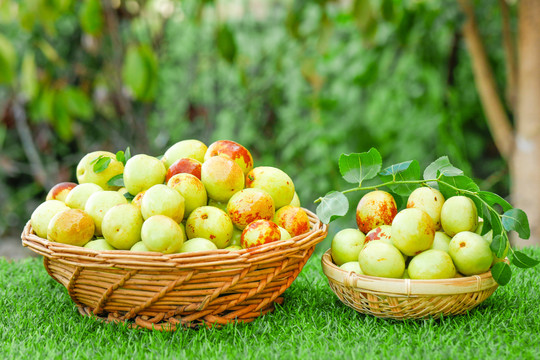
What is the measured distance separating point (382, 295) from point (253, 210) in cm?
38

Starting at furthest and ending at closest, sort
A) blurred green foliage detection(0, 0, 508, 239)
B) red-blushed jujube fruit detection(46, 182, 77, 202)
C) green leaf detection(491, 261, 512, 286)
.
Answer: blurred green foliage detection(0, 0, 508, 239) → red-blushed jujube fruit detection(46, 182, 77, 202) → green leaf detection(491, 261, 512, 286)

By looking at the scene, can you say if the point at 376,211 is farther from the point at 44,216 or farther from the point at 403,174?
the point at 44,216

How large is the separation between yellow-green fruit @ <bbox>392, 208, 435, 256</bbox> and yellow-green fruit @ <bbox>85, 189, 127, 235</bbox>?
0.71 metres

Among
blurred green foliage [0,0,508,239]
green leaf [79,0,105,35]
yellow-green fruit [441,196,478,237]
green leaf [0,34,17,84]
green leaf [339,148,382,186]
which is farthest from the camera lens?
blurred green foliage [0,0,508,239]

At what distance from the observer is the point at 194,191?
1353 mm

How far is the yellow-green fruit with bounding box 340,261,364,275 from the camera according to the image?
52.1 inches

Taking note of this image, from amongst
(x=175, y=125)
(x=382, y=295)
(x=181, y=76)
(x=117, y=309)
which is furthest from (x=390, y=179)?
(x=181, y=76)

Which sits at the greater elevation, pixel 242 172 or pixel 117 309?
pixel 242 172

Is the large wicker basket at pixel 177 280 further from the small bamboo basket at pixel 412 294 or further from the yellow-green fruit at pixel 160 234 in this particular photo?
the small bamboo basket at pixel 412 294

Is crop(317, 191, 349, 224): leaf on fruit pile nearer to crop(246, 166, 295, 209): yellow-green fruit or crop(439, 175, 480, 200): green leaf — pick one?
crop(246, 166, 295, 209): yellow-green fruit

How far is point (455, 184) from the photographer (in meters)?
1.36

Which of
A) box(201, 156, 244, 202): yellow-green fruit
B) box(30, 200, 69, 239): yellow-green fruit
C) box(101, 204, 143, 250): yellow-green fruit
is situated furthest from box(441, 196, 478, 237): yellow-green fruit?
box(30, 200, 69, 239): yellow-green fruit

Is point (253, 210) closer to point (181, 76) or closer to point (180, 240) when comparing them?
point (180, 240)

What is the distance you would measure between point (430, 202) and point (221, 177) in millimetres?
557
